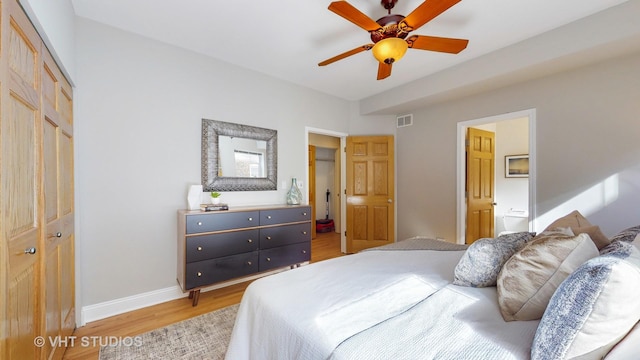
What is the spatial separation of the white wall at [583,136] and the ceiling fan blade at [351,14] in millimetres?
2304

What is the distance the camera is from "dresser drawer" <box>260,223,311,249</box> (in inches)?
112

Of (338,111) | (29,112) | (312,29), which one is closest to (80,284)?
(29,112)

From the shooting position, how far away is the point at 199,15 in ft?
7.14

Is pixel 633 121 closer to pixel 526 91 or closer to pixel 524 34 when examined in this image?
pixel 526 91

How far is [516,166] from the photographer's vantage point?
4410 mm

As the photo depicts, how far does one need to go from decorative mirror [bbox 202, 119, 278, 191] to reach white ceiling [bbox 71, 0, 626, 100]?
0.83 meters

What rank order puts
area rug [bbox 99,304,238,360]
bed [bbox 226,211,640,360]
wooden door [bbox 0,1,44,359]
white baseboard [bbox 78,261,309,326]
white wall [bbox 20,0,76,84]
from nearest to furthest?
1. bed [bbox 226,211,640,360]
2. wooden door [bbox 0,1,44,359]
3. white wall [bbox 20,0,76,84]
4. area rug [bbox 99,304,238,360]
5. white baseboard [bbox 78,261,309,326]

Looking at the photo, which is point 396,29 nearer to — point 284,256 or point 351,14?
point 351,14

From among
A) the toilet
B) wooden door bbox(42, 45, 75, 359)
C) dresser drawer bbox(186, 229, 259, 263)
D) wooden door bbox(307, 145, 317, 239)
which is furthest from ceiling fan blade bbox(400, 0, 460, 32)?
the toilet

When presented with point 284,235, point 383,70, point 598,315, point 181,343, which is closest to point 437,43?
point 383,70

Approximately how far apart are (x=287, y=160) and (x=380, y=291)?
2.60m

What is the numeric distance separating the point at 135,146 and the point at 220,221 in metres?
1.08

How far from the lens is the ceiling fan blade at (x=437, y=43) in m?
1.88

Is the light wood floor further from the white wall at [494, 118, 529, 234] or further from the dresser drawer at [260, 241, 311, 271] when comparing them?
the white wall at [494, 118, 529, 234]
